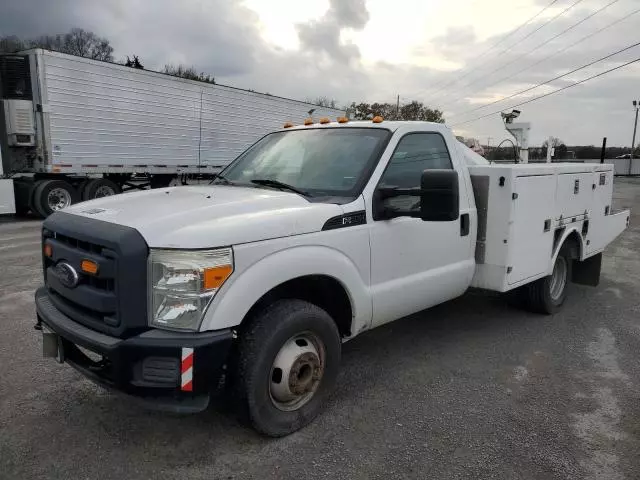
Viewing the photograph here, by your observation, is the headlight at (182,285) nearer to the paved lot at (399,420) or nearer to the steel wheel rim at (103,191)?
the paved lot at (399,420)

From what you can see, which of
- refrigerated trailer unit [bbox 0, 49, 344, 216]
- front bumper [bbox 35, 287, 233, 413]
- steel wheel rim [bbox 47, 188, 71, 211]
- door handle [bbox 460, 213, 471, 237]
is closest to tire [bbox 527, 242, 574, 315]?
door handle [bbox 460, 213, 471, 237]

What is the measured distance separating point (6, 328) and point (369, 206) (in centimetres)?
369

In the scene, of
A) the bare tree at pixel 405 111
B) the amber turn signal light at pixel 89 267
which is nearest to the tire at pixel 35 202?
the amber turn signal light at pixel 89 267

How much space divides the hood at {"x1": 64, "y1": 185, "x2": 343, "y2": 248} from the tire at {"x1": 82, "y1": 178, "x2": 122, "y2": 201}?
11318 mm

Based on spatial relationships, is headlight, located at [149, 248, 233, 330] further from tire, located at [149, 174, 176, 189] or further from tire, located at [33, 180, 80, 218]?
tire, located at [149, 174, 176, 189]

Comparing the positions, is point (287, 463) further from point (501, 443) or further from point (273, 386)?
point (501, 443)

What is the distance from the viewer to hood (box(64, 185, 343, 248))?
2.74m

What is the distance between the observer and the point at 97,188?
1425 cm

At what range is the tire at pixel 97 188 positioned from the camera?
14.0 m

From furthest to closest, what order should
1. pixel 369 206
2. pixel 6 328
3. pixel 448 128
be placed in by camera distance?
pixel 6 328 < pixel 448 128 < pixel 369 206

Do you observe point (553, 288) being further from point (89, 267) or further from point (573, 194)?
point (89, 267)

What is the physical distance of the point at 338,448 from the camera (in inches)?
123

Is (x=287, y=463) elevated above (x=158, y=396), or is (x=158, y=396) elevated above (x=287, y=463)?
(x=158, y=396)

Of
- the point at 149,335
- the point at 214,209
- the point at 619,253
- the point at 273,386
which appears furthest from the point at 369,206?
the point at 619,253
